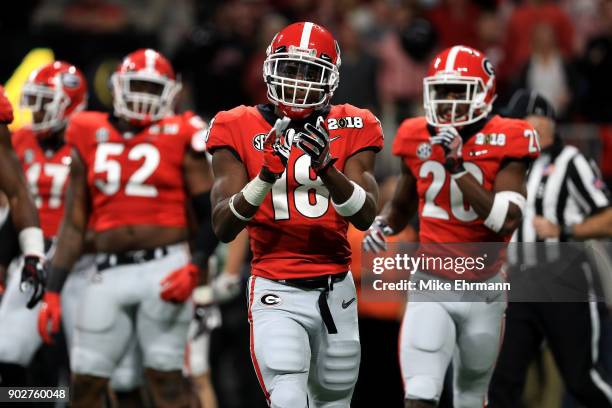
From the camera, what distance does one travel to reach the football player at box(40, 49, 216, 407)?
19.9ft

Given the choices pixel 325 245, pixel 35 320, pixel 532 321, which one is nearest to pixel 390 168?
pixel 532 321

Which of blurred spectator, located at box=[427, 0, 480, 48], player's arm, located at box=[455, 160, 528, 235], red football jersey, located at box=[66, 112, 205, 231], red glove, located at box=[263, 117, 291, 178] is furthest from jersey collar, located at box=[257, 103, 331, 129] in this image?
blurred spectator, located at box=[427, 0, 480, 48]

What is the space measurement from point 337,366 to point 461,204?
3.59 feet

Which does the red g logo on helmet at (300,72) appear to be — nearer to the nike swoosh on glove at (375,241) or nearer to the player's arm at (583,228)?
the nike swoosh on glove at (375,241)

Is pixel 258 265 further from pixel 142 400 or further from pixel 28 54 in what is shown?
pixel 28 54

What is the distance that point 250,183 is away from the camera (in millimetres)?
4477

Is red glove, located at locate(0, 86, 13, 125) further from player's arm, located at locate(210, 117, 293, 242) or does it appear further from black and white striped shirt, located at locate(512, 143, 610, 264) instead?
black and white striped shirt, located at locate(512, 143, 610, 264)

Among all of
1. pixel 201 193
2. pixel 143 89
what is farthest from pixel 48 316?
pixel 143 89

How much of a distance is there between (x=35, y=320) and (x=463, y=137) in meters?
2.52

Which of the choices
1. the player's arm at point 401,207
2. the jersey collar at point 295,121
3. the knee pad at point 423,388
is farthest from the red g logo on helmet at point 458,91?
the knee pad at point 423,388

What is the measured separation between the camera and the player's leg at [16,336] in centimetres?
622

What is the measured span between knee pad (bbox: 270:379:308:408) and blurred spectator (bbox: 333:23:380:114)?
514 cm

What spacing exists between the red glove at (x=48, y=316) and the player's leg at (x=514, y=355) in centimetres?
229

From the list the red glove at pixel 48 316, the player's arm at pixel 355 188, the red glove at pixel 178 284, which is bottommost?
the red glove at pixel 48 316
